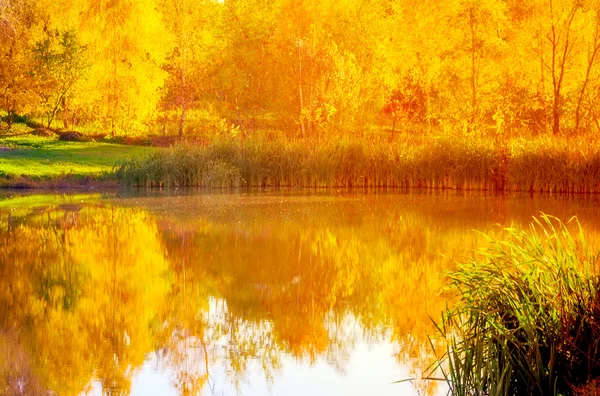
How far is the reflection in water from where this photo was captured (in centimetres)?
720

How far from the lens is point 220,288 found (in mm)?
10156

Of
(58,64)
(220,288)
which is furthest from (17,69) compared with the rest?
(220,288)

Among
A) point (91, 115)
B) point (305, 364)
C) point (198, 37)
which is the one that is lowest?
point (305, 364)

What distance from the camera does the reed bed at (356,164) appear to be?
2114cm

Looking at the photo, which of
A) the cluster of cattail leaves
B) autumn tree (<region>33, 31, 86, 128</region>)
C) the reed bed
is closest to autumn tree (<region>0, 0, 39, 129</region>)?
autumn tree (<region>33, 31, 86, 128</region>)

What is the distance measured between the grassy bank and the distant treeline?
5.46 feet

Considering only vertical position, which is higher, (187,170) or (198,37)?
(198,37)

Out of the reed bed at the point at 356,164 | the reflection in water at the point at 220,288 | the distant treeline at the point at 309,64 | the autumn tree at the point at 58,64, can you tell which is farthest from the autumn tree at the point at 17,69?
the reflection in water at the point at 220,288

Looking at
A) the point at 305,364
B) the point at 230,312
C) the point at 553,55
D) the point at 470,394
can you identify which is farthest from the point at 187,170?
the point at 470,394

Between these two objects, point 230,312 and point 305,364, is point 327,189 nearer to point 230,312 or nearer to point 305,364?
point 230,312

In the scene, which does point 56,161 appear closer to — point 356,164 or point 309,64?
point 356,164

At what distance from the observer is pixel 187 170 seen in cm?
2336

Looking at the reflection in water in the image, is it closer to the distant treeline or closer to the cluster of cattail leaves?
the cluster of cattail leaves

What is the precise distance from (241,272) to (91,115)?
2512 centimetres
